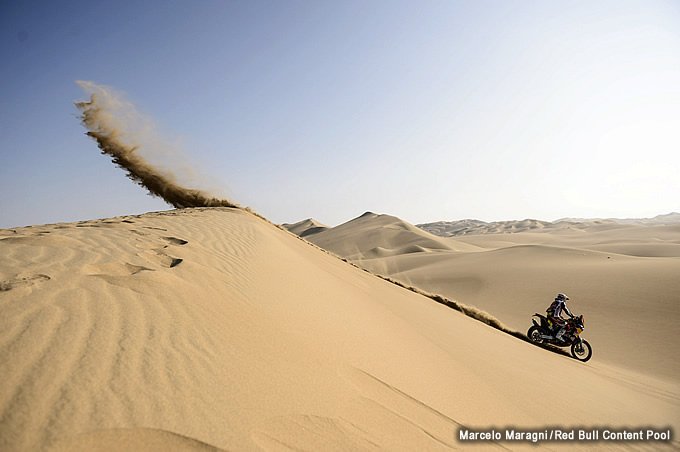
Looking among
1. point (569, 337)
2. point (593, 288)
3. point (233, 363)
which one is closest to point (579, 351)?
point (569, 337)

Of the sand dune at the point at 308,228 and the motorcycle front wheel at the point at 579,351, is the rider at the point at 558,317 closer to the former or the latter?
the motorcycle front wheel at the point at 579,351

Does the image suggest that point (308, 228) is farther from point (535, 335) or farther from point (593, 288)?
point (535, 335)

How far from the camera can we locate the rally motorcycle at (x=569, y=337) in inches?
314

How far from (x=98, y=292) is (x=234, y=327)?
1.10 metres

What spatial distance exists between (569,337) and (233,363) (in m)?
8.59

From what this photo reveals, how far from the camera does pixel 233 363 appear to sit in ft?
7.80

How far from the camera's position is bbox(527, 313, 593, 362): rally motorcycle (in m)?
7.99

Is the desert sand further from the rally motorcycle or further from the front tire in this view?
the front tire

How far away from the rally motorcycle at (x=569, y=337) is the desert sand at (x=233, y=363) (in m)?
1.65

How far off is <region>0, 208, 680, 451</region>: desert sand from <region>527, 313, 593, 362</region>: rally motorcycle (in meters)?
1.65

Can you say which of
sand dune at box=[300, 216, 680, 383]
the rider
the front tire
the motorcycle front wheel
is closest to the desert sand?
the motorcycle front wheel

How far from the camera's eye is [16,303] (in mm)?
2350

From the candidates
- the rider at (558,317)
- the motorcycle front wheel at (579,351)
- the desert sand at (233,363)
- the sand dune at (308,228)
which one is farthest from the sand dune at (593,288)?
the sand dune at (308,228)

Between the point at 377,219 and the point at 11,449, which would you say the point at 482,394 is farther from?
the point at 377,219
